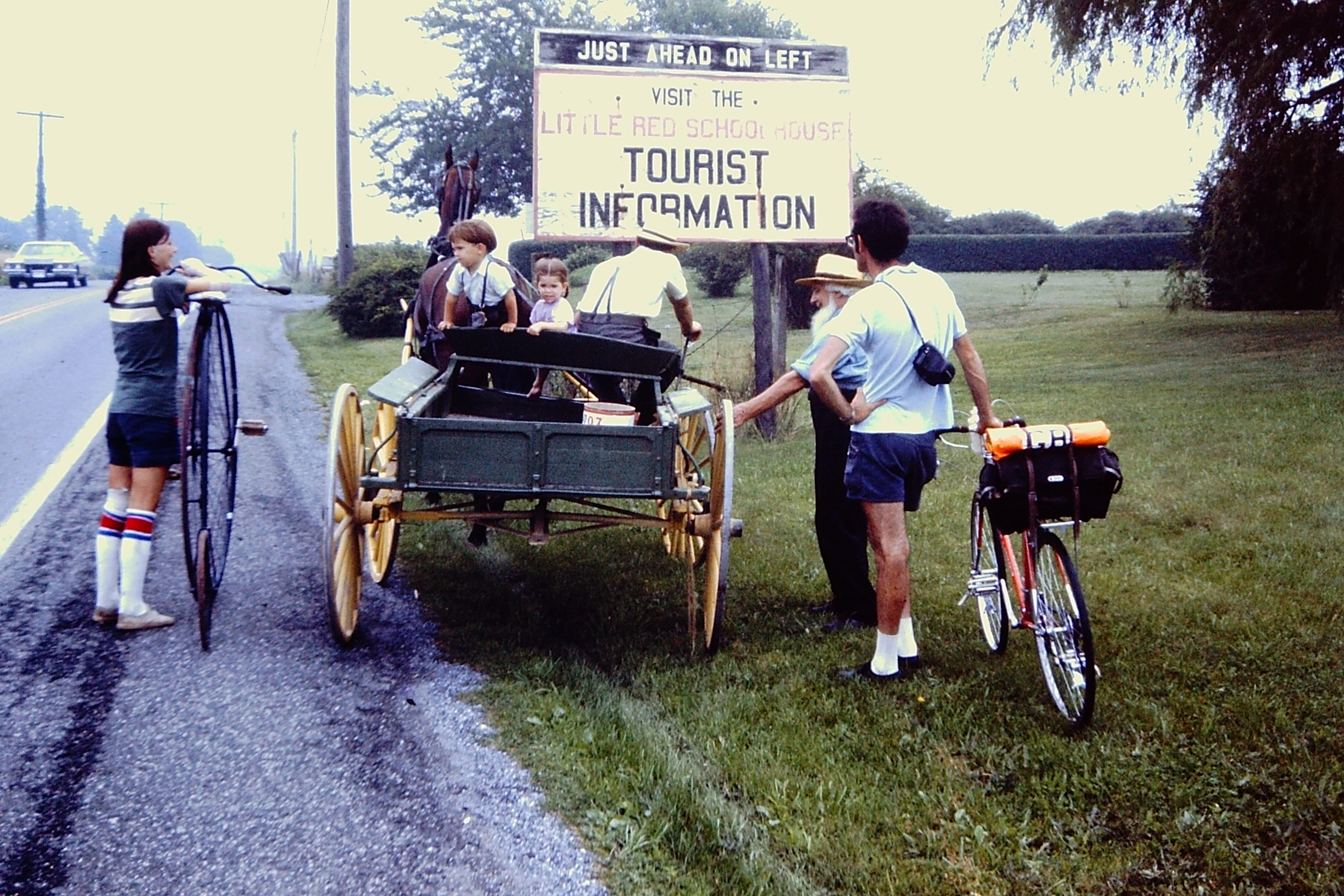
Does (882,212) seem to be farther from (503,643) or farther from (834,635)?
(503,643)

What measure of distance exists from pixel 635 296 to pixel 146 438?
262 centimetres

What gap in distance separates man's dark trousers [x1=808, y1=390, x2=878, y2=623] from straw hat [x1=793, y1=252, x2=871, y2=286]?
0.53m

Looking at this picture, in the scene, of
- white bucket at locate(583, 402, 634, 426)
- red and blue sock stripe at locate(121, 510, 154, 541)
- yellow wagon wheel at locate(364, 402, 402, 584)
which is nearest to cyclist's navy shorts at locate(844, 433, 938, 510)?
white bucket at locate(583, 402, 634, 426)

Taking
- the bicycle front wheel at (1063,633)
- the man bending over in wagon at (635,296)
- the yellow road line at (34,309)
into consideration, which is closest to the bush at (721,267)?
the yellow road line at (34,309)

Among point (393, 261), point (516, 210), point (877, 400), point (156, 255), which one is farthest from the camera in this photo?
point (516, 210)

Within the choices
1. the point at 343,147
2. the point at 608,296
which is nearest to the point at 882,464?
the point at 608,296

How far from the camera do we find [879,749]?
4.59 metres

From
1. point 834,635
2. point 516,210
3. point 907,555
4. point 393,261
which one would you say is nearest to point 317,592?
point 834,635

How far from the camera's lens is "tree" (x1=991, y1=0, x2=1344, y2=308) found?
1384 cm

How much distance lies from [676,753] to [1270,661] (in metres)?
2.62

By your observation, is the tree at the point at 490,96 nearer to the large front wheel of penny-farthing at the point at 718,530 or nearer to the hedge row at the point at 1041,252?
the hedge row at the point at 1041,252

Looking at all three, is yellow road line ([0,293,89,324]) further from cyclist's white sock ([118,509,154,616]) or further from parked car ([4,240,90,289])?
cyclist's white sock ([118,509,154,616])

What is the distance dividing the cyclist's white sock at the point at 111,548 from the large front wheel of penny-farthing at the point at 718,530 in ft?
8.60

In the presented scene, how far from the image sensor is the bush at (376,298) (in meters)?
23.4
